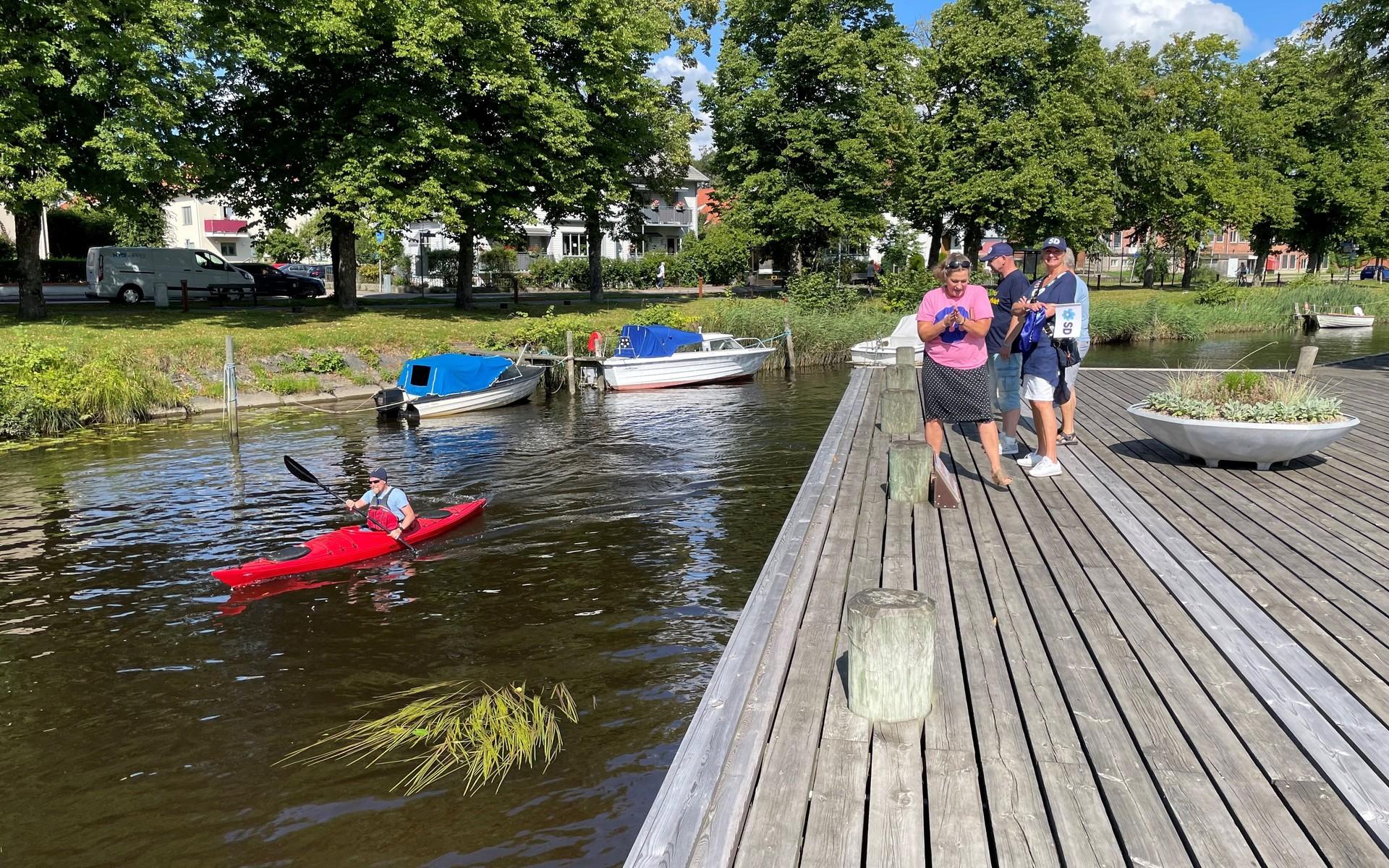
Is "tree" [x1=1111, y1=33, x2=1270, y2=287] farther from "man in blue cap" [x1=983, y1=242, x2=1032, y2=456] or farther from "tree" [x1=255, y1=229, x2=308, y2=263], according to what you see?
"tree" [x1=255, y1=229, x2=308, y2=263]

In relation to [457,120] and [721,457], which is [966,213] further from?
[721,457]

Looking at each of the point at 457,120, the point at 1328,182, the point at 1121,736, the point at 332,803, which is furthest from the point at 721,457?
the point at 1328,182

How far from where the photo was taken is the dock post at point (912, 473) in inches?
324

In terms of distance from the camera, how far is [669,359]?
28.0 metres

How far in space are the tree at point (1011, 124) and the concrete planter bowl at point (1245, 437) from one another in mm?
36015

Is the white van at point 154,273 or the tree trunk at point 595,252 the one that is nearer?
the white van at point 154,273

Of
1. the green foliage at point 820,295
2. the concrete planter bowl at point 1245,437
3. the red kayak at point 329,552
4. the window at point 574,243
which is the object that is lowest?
the red kayak at point 329,552

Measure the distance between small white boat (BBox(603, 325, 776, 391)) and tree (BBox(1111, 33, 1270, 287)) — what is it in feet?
102

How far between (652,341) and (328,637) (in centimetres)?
2005

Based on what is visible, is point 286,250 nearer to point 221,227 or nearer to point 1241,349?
point 221,227

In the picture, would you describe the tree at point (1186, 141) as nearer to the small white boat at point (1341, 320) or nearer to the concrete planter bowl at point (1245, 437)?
the small white boat at point (1341, 320)

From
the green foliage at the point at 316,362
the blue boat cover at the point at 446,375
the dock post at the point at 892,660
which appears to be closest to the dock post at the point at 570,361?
the blue boat cover at the point at 446,375

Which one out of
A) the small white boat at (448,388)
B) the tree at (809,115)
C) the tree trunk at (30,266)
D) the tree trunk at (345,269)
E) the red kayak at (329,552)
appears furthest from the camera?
the tree at (809,115)

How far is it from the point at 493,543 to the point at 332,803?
6.01 metres
